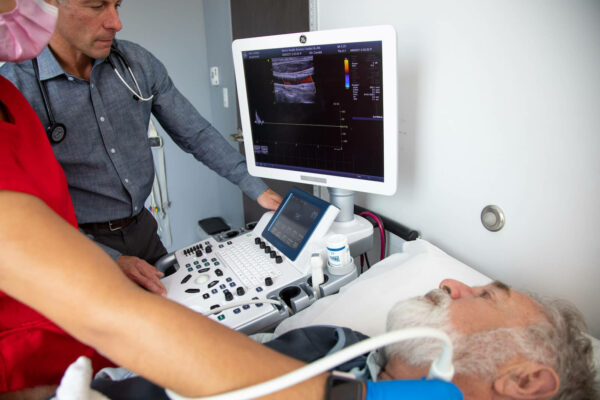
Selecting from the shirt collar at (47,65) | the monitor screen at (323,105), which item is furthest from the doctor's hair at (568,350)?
the shirt collar at (47,65)

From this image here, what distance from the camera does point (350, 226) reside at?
131cm

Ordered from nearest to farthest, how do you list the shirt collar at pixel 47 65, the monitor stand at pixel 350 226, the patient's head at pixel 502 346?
the patient's head at pixel 502 346
the shirt collar at pixel 47 65
the monitor stand at pixel 350 226

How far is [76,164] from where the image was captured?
4.14 feet

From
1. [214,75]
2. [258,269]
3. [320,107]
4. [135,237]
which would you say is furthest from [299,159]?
[214,75]

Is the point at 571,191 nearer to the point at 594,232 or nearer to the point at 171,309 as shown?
the point at 594,232

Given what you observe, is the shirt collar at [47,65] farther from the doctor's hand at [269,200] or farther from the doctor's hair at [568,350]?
the doctor's hair at [568,350]

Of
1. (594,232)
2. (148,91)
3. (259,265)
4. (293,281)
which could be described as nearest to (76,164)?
(148,91)

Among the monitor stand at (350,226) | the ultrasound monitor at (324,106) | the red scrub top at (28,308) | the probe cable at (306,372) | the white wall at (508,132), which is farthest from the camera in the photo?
the monitor stand at (350,226)

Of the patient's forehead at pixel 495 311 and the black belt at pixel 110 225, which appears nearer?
the patient's forehead at pixel 495 311

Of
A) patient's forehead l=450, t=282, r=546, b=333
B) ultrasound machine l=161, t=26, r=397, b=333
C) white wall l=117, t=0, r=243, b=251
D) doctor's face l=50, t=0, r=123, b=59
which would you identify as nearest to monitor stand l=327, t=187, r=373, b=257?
ultrasound machine l=161, t=26, r=397, b=333

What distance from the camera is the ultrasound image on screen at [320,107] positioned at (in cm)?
105

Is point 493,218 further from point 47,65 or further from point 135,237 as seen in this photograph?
point 47,65

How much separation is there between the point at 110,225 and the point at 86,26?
2.23 feet

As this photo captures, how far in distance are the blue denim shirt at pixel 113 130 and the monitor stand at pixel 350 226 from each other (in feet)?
1.10
